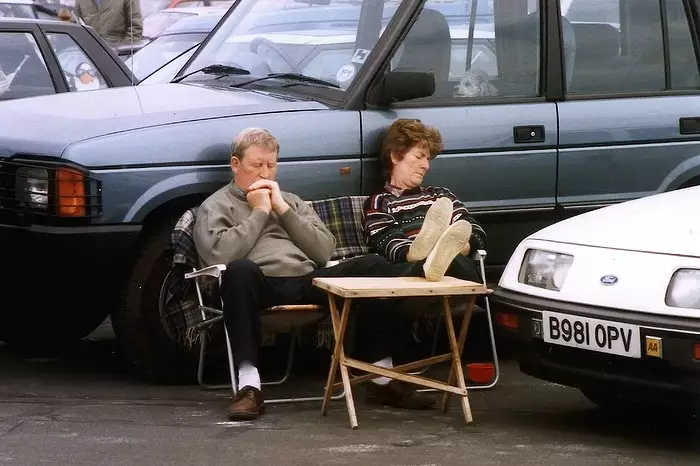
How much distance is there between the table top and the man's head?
0.61 m

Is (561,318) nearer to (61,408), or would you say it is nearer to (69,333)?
(61,408)

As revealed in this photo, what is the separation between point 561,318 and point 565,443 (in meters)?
0.47

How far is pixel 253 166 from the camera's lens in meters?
6.41

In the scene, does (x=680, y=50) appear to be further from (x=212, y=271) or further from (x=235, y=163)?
(x=212, y=271)

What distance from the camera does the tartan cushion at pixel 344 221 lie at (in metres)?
6.77

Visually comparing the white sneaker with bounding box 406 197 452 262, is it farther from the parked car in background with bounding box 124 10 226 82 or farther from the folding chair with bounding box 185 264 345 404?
the parked car in background with bounding box 124 10 226 82

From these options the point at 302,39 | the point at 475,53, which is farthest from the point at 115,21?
the point at 475,53

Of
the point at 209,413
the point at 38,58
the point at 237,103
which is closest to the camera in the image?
the point at 209,413

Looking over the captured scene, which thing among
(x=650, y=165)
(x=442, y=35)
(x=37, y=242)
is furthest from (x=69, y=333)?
(x=650, y=165)

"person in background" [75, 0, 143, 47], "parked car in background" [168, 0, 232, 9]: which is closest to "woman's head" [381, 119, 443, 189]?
"person in background" [75, 0, 143, 47]

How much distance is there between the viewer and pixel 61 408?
20.3 ft

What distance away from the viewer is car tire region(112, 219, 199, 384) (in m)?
6.55

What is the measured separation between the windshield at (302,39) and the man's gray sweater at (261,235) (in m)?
0.81

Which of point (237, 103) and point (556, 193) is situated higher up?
point (237, 103)
